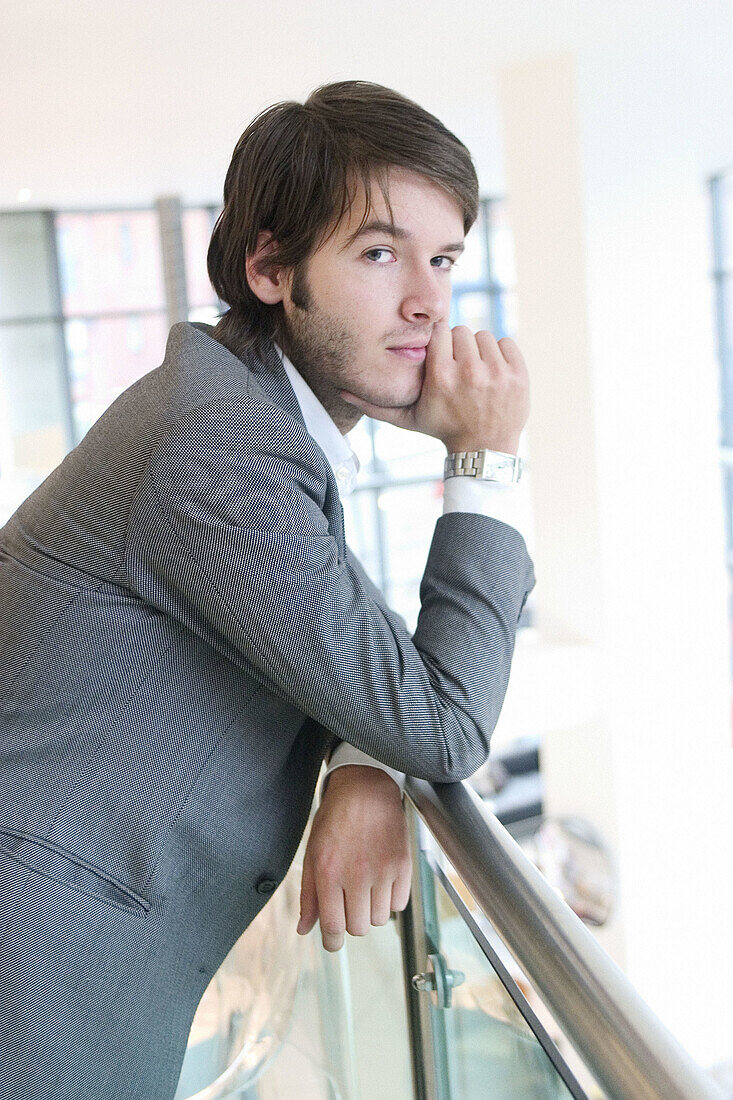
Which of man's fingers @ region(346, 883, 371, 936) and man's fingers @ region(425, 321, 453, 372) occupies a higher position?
man's fingers @ region(425, 321, 453, 372)

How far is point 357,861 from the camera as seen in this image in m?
1.15

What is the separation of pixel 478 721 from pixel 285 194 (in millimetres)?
714

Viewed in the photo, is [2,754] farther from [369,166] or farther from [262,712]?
[369,166]

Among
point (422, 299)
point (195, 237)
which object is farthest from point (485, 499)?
point (195, 237)

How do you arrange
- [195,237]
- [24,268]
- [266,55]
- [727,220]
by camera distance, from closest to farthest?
[266,55], [727,220], [24,268], [195,237]

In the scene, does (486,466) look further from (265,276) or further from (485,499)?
(265,276)

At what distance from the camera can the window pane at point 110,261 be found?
1082cm

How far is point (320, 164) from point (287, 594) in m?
0.61

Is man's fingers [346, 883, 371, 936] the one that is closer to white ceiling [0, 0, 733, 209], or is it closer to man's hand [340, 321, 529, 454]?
man's hand [340, 321, 529, 454]

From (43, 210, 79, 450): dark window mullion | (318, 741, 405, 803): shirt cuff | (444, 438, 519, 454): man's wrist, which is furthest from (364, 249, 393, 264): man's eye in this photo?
(43, 210, 79, 450): dark window mullion

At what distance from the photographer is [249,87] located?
6.49 metres

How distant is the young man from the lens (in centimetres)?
99

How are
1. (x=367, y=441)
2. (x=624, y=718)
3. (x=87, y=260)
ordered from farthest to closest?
(x=367, y=441)
(x=87, y=260)
(x=624, y=718)

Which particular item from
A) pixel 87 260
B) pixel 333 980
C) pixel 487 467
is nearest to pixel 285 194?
pixel 487 467
